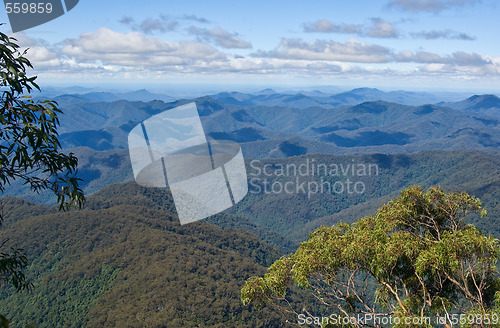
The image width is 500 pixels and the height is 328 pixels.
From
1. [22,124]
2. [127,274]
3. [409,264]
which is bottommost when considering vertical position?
[127,274]

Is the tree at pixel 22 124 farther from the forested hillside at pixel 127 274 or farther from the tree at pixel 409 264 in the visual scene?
the forested hillside at pixel 127 274

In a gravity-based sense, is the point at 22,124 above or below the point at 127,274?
above

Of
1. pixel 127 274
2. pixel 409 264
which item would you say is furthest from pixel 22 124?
pixel 127 274

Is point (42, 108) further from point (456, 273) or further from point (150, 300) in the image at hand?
point (150, 300)

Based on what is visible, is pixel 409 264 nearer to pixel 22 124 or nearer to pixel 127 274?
pixel 22 124

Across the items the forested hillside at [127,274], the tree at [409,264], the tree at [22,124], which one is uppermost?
the tree at [22,124]

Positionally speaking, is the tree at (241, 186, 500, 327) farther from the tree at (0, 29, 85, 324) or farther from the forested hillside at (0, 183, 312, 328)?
the forested hillside at (0, 183, 312, 328)

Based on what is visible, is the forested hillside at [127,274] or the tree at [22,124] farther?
the forested hillside at [127,274]

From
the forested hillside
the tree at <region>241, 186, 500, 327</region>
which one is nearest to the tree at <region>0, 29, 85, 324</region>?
the tree at <region>241, 186, 500, 327</region>

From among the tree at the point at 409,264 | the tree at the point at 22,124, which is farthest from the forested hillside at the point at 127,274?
the tree at the point at 22,124
